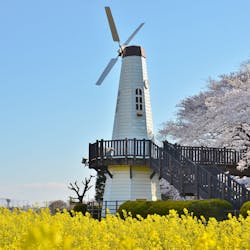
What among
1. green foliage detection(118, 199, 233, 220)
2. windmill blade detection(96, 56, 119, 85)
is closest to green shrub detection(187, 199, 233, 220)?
green foliage detection(118, 199, 233, 220)

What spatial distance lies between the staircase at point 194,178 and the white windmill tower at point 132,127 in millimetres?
1339

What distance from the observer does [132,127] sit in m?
27.5

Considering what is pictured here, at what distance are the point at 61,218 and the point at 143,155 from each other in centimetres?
1531

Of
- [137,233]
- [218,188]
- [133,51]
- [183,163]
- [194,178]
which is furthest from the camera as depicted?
[133,51]

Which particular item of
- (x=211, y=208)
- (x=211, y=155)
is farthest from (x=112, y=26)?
(x=211, y=208)

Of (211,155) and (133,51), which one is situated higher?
(133,51)

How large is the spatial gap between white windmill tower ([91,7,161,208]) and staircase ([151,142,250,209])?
134 centimetres

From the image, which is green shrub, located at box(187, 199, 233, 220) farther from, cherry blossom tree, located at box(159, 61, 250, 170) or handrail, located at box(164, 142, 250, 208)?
cherry blossom tree, located at box(159, 61, 250, 170)

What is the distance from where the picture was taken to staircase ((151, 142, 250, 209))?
21641mm

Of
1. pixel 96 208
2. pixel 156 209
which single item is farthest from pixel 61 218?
pixel 96 208

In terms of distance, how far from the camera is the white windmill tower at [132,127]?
2678 centimetres

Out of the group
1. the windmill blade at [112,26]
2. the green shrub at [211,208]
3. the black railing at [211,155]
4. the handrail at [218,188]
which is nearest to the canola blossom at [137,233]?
the green shrub at [211,208]

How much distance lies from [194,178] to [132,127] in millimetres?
5271

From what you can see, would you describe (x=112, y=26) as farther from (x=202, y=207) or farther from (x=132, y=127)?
(x=202, y=207)
